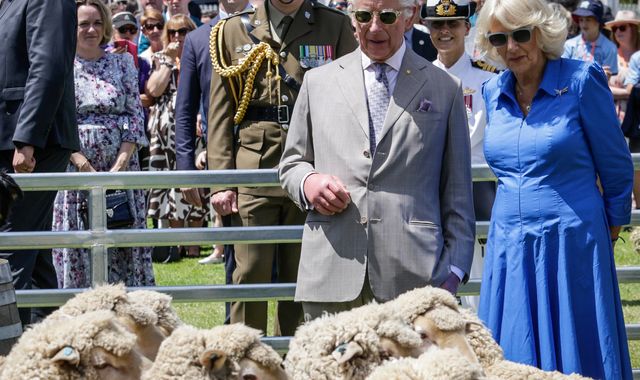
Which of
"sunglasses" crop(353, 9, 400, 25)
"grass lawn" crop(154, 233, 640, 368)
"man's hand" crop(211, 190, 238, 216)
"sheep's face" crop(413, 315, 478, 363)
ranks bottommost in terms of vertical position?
"grass lawn" crop(154, 233, 640, 368)

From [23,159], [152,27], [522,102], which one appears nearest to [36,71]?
[23,159]

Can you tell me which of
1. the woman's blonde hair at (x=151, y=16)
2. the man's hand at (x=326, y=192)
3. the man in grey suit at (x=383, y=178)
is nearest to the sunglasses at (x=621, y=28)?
the woman's blonde hair at (x=151, y=16)

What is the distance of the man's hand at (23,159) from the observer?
229 inches

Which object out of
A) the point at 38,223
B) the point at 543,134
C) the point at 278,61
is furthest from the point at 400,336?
the point at 38,223

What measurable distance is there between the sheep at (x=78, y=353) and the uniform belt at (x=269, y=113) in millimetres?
2617

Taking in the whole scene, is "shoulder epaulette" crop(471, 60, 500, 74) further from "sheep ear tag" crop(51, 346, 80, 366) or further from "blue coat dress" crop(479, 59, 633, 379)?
"sheep ear tag" crop(51, 346, 80, 366)

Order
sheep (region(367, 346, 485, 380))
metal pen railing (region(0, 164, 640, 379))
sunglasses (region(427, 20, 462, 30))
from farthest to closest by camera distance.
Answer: sunglasses (region(427, 20, 462, 30)) < metal pen railing (region(0, 164, 640, 379)) < sheep (region(367, 346, 485, 380))

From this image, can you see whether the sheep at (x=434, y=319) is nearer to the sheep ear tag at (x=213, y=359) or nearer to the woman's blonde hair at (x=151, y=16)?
the sheep ear tag at (x=213, y=359)

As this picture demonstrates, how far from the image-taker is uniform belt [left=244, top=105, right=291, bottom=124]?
579 cm

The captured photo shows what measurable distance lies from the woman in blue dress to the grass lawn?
2.31 m

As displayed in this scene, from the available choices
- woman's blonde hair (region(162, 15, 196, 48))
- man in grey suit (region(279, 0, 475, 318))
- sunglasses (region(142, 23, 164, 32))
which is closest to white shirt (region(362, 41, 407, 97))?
man in grey suit (region(279, 0, 475, 318))

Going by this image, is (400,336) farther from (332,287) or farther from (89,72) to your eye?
(89,72)

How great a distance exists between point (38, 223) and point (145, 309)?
254cm

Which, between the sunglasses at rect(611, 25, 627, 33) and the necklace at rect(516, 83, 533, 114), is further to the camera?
the sunglasses at rect(611, 25, 627, 33)
